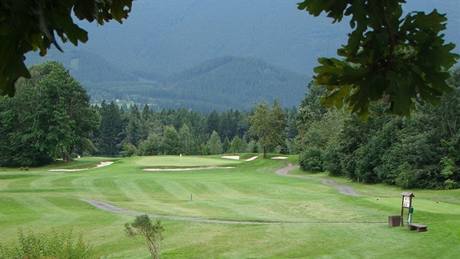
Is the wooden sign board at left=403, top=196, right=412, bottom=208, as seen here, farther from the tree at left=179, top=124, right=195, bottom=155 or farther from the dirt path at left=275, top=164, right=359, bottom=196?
the tree at left=179, top=124, right=195, bottom=155

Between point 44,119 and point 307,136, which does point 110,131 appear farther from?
point 307,136

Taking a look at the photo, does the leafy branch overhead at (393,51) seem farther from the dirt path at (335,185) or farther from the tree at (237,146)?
the tree at (237,146)

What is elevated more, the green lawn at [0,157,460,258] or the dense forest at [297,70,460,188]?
the dense forest at [297,70,460,188]

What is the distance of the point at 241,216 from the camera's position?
82.1 ft

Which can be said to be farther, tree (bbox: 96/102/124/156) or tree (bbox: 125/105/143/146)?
tree (bbox: 125/105/143/146)

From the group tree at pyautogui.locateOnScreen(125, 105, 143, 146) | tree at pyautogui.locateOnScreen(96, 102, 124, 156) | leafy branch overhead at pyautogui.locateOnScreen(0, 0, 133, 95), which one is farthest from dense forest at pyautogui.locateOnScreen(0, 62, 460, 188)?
tree at pyautogui.locateOnScreen(96, 102, 124, 156)

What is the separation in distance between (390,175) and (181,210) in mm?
20399

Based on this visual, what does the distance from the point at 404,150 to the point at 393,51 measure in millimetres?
39885

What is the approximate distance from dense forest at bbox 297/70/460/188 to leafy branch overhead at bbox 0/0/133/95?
32395mm

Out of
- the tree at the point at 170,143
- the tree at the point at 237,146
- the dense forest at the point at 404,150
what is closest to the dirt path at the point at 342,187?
the dense forest at the point at 404,150

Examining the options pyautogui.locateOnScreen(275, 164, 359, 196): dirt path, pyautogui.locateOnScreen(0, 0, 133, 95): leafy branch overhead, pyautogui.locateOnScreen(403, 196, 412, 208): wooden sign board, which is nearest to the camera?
pyautogui.locateOnScreen(0, 0, 133, 95): leafy branch overhead

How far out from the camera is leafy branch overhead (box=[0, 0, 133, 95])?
201 cm

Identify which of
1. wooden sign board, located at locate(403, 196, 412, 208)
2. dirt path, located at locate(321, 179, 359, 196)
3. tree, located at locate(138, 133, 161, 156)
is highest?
tree, located at locate(138, 133, 161, 156)

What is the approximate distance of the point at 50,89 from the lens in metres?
62.9
